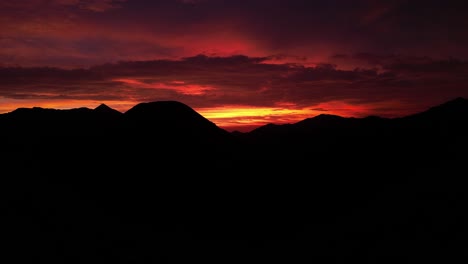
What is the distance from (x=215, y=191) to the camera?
257ft

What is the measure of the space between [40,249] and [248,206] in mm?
36862

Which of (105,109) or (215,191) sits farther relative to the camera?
(105,109)

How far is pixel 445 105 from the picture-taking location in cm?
11612

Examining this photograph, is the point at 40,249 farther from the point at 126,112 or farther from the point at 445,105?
the point at 445,105

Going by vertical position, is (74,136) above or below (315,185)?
above

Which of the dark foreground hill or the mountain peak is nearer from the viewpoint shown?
the dark foreground hill

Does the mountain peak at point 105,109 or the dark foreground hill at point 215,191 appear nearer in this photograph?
the dark foreground hill at point 215,191

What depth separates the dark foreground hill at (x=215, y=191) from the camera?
5356 centimetres

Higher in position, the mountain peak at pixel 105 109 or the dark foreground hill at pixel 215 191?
the mountain peak at pixel 105 109

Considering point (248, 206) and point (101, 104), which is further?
point (101, 104)

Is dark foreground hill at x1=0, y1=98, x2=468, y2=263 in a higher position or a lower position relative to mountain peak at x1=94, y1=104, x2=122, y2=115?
lower

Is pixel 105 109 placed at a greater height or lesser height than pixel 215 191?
greater

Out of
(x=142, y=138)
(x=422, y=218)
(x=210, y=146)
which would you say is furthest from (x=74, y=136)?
(x=422, y=218)

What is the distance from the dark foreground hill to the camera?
2109 inches
